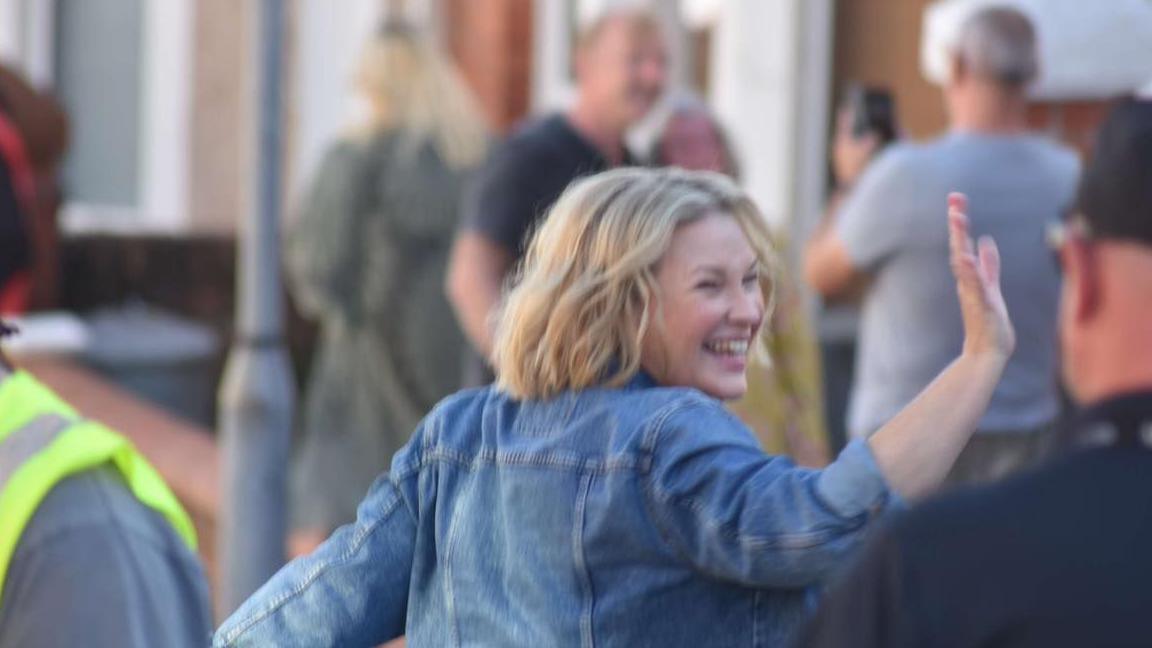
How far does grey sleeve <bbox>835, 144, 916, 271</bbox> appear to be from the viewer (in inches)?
188

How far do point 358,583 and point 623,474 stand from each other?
41cm

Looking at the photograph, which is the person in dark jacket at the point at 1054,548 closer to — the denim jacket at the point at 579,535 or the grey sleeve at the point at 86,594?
the denim jacket at the point at 579,535

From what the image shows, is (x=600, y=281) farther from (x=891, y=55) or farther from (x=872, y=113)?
(x=891, y=55)

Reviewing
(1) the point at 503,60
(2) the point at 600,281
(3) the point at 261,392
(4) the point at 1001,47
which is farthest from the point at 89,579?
(1) the point at 503,60

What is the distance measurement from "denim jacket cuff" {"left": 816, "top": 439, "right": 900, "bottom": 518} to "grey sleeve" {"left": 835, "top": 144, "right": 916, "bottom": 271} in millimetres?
2585

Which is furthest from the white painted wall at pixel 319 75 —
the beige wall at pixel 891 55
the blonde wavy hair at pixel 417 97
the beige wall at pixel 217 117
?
the blonde wavy hair at pixel 417 97

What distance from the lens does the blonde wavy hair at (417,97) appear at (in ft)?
21.6

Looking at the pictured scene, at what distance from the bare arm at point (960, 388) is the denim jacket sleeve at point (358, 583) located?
623 mm

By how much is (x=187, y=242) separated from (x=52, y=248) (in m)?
1.35

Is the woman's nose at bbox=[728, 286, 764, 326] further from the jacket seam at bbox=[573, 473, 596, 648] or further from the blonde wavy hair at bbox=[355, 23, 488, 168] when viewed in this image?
the blonde wavy hair at bbox=[355, 23, 488, 168]

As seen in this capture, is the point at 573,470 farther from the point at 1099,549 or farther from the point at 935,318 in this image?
the point at 935,318

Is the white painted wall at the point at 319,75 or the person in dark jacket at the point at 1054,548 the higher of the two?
the person in dark jacket at the point at 1054,548

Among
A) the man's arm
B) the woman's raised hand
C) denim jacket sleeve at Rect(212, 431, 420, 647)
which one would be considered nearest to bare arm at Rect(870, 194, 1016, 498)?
the woman's raised hand

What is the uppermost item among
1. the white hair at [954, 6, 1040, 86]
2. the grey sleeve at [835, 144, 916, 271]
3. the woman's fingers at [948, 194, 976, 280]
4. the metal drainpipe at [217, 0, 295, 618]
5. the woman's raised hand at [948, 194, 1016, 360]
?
the white hair at [954, 6, 1040, 86]
